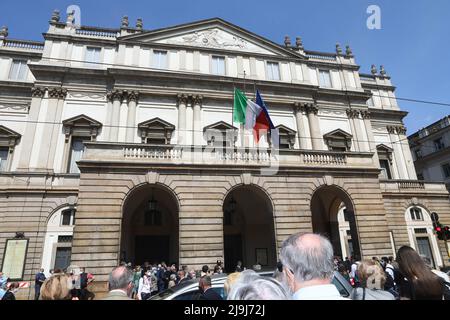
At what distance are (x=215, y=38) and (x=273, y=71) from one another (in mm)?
5761

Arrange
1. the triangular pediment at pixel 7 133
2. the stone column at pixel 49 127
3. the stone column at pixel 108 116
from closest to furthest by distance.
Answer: the stone column at pixel 49 127 < the triangular pediment at pixel 7 133 < the stone column at pixel 108 116

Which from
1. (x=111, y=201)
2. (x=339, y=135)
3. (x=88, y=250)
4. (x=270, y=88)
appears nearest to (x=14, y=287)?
(x=88, y=250)

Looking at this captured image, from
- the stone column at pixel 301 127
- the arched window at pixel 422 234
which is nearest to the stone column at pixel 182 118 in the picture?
the stone column at pixel 301 127

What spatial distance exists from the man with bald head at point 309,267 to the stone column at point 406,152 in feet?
95.3

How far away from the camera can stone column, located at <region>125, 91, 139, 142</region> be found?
2012cm

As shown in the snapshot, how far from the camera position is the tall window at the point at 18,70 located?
72.9 feet

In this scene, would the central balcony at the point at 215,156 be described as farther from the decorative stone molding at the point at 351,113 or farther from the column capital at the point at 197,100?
the decorative stone molding at the point at 351,113

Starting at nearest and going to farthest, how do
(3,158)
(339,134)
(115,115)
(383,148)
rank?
1. (3,158)
2. (115,115)
3. (339,134)
4. (383,148)

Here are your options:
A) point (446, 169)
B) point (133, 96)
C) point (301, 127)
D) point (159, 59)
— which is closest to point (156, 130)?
point (133, 96)

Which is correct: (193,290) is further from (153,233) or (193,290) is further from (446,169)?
(446,169)

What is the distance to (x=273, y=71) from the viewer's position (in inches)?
997

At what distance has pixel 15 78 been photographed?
22.2 m

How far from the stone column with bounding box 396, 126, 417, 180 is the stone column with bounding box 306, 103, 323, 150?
9773 mm
